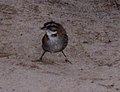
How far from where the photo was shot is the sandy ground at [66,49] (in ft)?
22.7

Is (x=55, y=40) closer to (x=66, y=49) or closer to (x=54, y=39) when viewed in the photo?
(x=54, y=39)

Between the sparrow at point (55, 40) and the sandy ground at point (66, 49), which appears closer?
the sandy ground at point (66, 49)

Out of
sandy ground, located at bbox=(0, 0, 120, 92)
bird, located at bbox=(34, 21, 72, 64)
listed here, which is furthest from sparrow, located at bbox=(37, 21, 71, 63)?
sandy ground, located at bbox=(0, 0, 120, 92)

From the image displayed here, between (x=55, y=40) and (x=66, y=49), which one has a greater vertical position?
(x=55, y=40)

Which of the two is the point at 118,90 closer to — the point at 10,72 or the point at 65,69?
the point at 65,69

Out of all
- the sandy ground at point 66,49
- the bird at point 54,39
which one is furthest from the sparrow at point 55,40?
the sandy ground at point 66,49

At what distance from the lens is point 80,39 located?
8.34 metres

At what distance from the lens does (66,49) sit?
8023mm

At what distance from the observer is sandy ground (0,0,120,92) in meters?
6.92

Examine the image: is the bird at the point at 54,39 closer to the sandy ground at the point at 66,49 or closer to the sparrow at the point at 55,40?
the sparrow at the point at 55,40

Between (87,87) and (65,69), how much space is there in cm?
66

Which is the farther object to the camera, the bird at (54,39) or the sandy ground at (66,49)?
the bird at (54,39)

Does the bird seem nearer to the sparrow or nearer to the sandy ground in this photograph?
the sparrow

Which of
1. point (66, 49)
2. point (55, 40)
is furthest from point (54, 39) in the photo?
point (66, 49)
